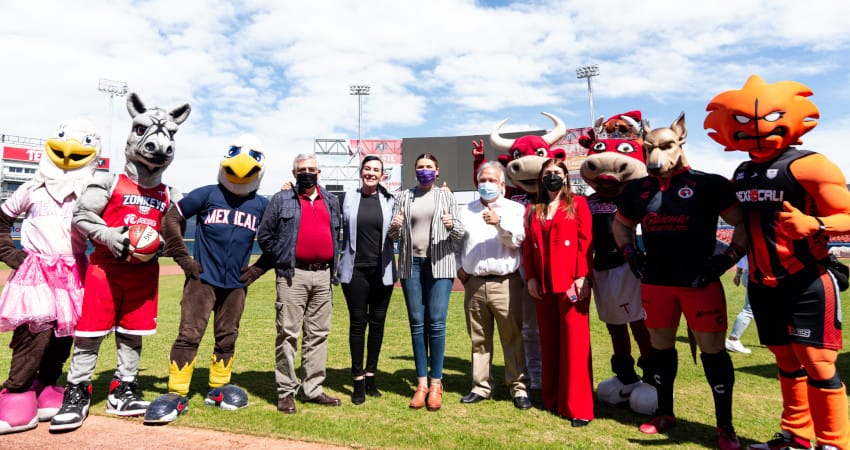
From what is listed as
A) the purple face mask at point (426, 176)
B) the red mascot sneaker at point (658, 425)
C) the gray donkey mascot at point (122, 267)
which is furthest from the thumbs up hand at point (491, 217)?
the gray donkey mascot at point (122, 267)

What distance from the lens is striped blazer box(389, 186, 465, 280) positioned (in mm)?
4469

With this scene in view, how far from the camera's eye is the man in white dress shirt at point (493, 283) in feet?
14.6

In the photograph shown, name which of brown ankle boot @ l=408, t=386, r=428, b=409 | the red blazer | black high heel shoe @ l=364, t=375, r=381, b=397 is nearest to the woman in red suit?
the red blazer

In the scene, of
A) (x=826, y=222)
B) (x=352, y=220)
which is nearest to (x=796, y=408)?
(x=826, y=222)

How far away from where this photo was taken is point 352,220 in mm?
4566

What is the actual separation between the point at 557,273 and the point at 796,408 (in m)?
1.74

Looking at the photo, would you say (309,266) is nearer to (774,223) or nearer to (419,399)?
(419,399)

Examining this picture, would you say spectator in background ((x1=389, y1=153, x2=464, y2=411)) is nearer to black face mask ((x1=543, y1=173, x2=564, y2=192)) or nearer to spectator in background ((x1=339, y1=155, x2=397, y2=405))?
spectator in background ((x1=339, y1=155, x2=397, y2=405))

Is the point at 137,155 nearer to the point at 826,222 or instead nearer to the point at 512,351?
the point at 512,351

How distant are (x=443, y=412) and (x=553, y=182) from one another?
2.12m

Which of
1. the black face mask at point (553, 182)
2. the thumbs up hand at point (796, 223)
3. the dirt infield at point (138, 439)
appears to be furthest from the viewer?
the black face mask at point (553, 182)

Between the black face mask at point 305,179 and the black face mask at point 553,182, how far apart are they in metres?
2.01

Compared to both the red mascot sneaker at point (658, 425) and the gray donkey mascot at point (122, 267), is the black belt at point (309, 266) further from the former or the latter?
the red mascot sneaker at point (658, 425)

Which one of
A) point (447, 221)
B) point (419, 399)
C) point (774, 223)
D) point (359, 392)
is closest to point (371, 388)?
point (359, 392)
